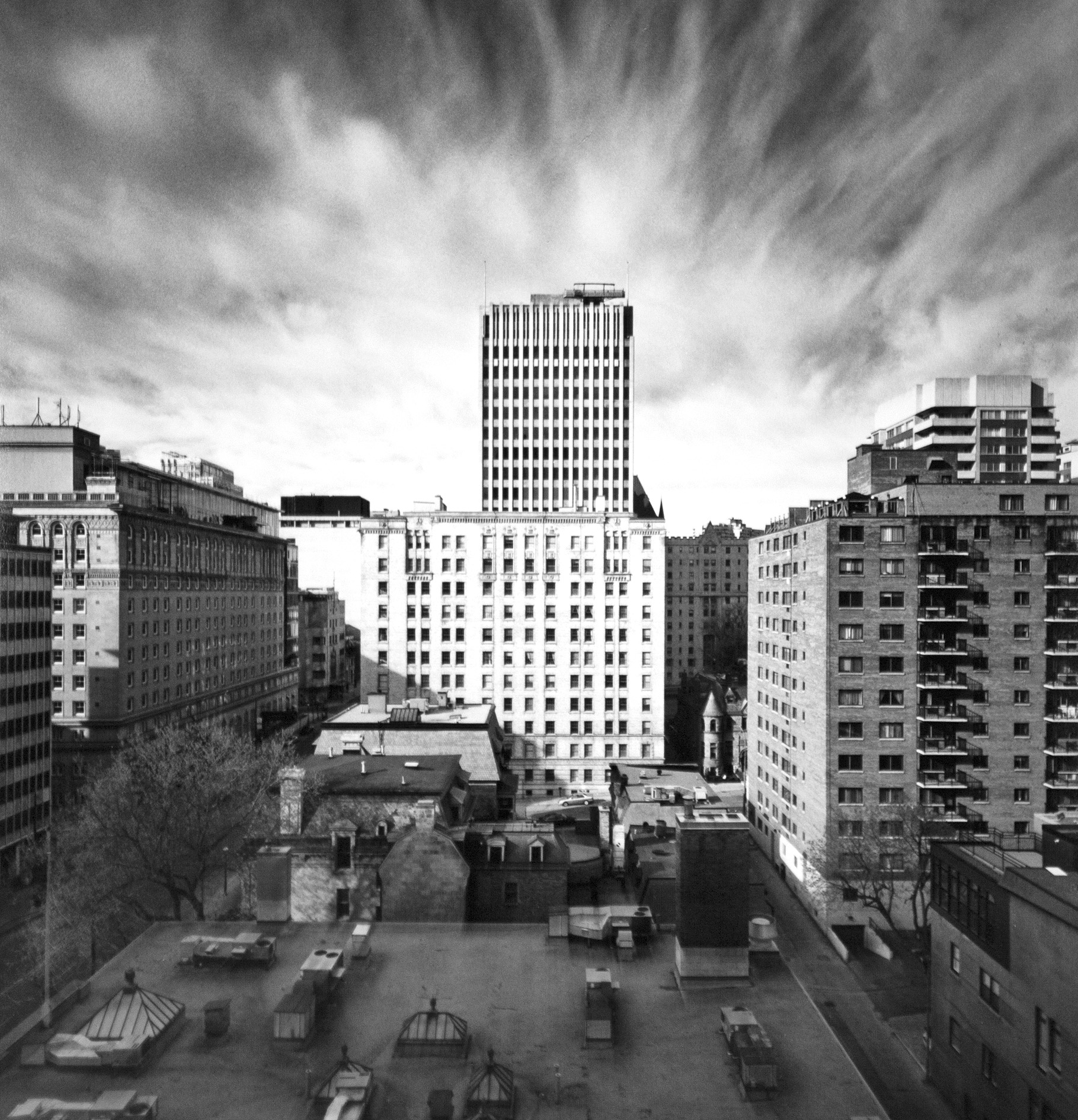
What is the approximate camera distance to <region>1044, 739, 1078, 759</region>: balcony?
24594 mm

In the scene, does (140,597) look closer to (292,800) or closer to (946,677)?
(292,800)

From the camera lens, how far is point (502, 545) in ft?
135

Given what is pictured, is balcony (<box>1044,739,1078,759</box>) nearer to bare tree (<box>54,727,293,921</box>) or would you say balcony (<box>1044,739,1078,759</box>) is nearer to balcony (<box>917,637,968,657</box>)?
balcony (<box>917,637,968,657</box>)

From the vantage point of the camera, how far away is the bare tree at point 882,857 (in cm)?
2309

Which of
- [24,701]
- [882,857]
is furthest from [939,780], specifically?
[24,701]

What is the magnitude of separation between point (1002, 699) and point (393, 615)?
27.5 m

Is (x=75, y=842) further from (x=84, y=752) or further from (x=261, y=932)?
(x=84, y=752)

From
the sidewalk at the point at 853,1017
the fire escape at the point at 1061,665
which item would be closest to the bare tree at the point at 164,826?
the sidewalk at the point at 853,1017

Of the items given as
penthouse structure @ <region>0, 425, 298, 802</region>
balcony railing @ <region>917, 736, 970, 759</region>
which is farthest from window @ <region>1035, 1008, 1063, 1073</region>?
penthouse structure @ <region>0, 425, 298, 802</region>

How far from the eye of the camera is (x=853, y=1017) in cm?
1912

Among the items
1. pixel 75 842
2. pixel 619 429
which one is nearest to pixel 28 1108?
pixel 75 842

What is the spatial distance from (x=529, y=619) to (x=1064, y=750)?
23.8m

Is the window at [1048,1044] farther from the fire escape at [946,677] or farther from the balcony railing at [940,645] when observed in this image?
the balcony railing at [940,645]

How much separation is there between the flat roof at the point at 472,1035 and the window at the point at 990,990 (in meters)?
5.81
